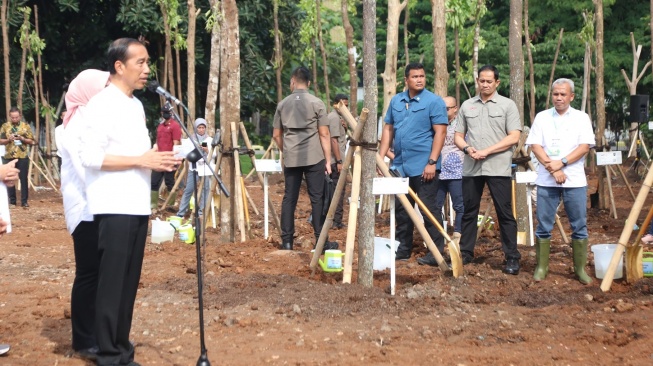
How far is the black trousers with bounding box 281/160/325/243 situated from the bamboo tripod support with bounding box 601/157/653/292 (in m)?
3.55

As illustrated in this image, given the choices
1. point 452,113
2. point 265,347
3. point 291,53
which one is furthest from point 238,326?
point 291,53

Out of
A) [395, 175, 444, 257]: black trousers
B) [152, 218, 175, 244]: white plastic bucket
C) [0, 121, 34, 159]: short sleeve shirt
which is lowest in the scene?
[152, 218, 175, 244]: white plastic bucket

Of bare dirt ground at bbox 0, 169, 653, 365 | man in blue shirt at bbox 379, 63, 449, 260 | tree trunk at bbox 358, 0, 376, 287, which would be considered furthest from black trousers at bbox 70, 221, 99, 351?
man in blue shirt at bbox 379, 63, 449, 260

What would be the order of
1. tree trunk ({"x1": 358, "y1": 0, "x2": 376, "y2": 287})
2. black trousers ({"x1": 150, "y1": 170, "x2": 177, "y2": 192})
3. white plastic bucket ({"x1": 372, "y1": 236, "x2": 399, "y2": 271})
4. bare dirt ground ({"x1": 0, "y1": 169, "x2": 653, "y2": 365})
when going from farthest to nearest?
1. black trousers ({"x1": 150, "y1": 170, "x2": 177, "y2": 192})
2. white plastic bucket ({"x1": 372, "y1": 236, "x2": 399, "y2": 271})
3. tree trunk ({"x1": 358, "y1": 0, "x2": 376, "y2": 287})
4. bare dirt ground ({"x1": 0, "y1": 169, "x2": 653, "y2": 365})

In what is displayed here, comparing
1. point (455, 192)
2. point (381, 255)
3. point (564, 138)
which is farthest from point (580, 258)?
point (455, 192)

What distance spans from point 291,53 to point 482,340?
77.6 ft

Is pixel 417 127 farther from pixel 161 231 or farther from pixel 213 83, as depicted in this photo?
pixel 213 83

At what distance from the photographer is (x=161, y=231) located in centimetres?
1252

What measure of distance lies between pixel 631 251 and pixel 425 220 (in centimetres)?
223

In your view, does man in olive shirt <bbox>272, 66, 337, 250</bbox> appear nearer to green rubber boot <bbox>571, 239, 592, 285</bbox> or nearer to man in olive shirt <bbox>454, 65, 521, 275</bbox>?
man in olive shirt <bbox>454, 65, 521, 275</bbox>

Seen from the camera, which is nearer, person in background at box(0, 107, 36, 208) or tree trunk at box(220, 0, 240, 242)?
tree trunk at box(220, 0, 240, 242)

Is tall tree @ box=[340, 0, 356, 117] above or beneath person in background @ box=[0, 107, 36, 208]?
above

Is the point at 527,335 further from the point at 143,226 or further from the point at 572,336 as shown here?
the point at 143,226

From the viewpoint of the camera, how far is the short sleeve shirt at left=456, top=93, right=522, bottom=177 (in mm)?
9297
